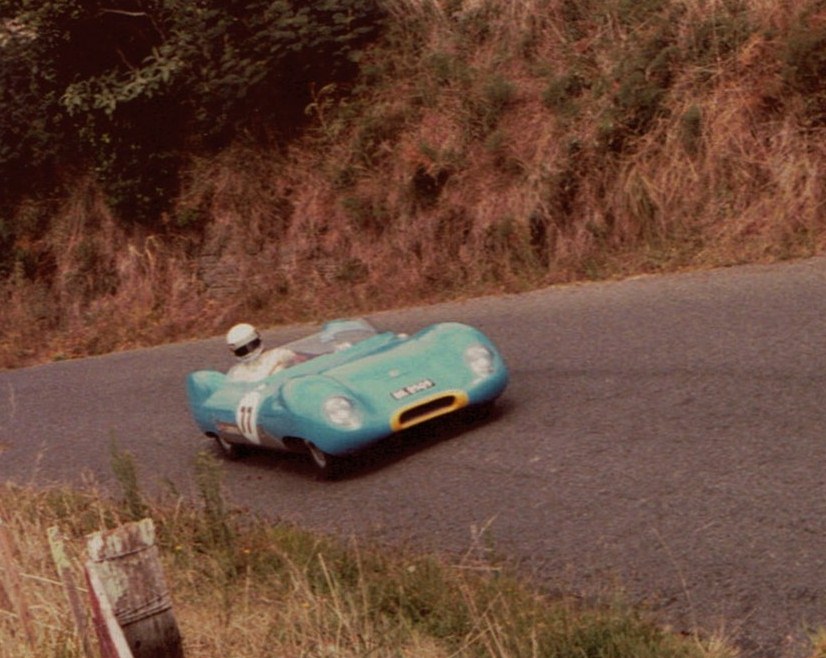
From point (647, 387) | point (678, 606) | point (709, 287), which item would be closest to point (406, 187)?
point (709, 287)

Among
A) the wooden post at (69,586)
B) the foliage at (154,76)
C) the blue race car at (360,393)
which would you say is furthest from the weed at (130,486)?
the foliage at (154,76)

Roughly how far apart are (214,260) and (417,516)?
11.1 metres

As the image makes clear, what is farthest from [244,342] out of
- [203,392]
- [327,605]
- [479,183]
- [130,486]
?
[479,183]

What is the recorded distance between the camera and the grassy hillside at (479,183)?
13.3 metres

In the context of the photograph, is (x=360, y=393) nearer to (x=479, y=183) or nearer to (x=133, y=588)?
(x=133, y=588)

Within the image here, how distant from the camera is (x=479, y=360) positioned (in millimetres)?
9203

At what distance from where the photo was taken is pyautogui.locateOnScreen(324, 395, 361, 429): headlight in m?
8.70

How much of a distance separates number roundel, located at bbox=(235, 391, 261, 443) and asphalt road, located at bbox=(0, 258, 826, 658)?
311mm

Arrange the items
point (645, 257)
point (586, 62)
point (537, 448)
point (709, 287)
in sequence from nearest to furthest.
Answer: point (537, 448) < point (709, 287) < point (645, 257) < point (586, 62)

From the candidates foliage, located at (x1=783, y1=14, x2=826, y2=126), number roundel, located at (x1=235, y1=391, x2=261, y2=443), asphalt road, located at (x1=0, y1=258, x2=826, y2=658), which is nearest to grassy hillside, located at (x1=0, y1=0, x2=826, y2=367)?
foliage, located at (x1=783, y1=14, x2=826, y2=126)

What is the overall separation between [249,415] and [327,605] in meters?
3.49

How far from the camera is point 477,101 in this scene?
16125 mm

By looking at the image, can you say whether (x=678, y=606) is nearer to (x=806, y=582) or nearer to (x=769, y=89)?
(x=806, y=582)

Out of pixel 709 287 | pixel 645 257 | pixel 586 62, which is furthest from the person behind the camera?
pixel 586 62
